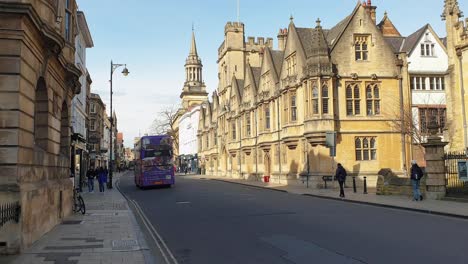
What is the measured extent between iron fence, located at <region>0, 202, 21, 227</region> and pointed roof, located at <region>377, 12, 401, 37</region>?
150ft

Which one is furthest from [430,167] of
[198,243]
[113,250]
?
[113,250]

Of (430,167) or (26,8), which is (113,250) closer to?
(26,8)

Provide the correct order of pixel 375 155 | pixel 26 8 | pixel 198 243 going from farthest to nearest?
pixel 375 155 → pixel 198 243 → pixel 26 8

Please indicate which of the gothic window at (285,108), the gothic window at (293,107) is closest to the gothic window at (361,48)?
the gothic window at (293,107)

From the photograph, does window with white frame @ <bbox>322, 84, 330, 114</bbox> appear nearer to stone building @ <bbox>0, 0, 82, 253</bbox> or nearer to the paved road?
the paved road

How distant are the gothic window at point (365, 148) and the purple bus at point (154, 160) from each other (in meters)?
14.2

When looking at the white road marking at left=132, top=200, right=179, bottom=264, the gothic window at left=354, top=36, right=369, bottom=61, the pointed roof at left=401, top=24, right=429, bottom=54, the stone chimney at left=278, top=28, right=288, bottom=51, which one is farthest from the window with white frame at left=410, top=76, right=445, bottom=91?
the white road marking at left=132, top=200, right=179, bottom=264

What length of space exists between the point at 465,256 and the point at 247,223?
6.74 metres

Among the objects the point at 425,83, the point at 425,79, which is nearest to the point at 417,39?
the point at 425,79

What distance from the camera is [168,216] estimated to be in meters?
16.6

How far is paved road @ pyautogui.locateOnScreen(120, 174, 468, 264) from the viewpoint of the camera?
342 inches

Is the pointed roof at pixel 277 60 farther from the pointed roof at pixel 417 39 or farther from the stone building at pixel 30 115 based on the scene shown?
the stone building at pixel 30 115

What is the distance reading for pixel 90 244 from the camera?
1062 cm

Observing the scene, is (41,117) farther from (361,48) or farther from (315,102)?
(361,48)
